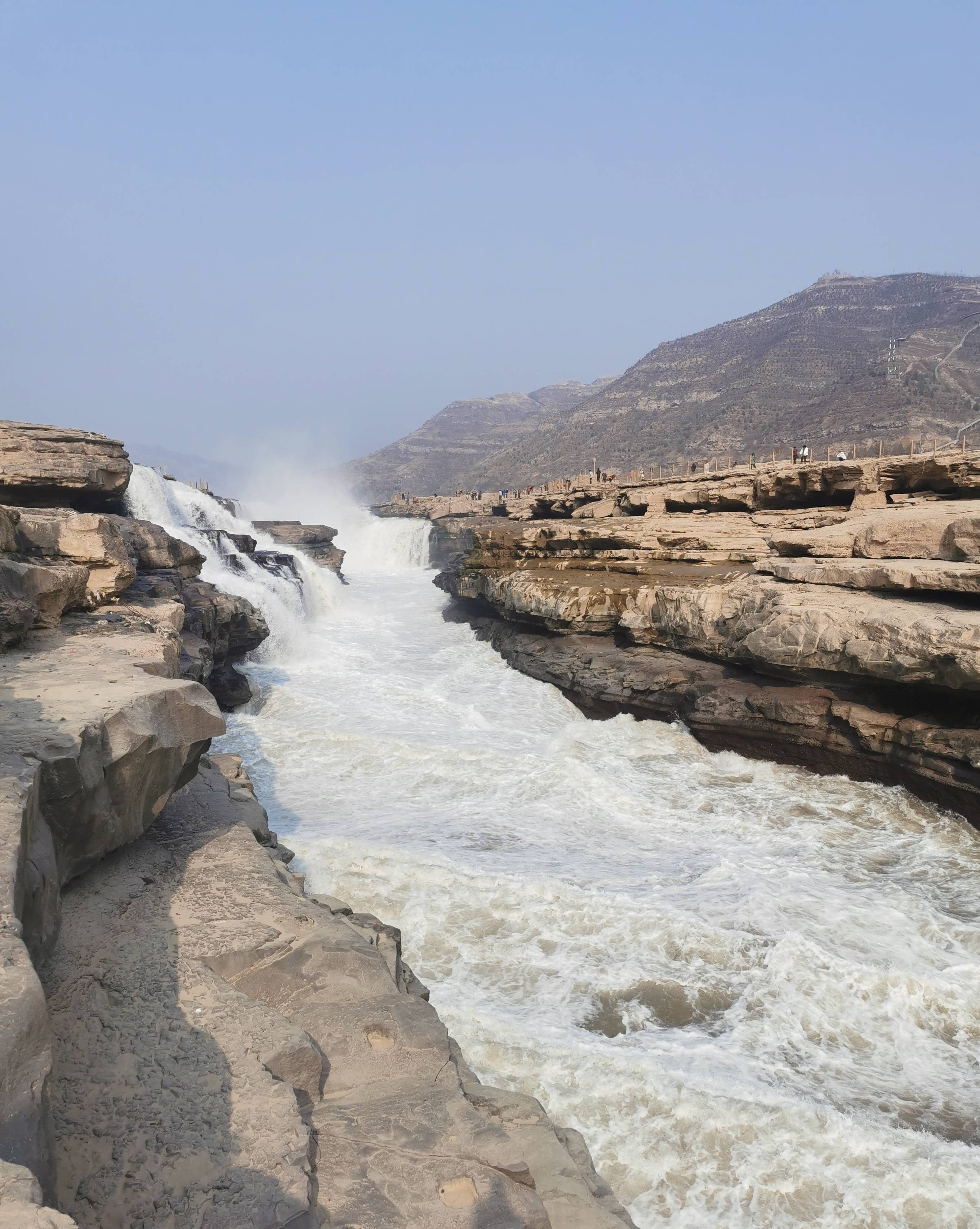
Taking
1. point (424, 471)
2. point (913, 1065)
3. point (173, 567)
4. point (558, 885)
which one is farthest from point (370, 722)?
point (424, 471)

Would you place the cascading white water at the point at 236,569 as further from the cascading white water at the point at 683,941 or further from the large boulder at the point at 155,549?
the cascading white water at the point at 683,941

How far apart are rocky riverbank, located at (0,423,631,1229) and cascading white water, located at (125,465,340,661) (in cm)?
1239

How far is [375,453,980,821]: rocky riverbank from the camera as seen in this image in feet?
31.8

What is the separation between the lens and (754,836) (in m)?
9.09

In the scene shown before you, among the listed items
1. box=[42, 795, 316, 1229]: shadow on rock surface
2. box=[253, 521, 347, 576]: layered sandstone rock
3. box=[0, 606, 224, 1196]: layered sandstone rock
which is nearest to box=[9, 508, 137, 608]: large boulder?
box=[0, 606, 224, 1196]: layered sandstone rock

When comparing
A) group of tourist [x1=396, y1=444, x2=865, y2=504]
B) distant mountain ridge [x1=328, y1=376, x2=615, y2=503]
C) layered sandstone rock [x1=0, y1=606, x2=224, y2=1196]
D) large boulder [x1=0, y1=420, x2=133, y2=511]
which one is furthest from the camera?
distant mountain ridge [x1=328, y1=376, x2=615, y2=503]

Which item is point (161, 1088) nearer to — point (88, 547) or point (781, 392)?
point (88, 547)

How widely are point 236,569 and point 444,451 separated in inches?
4174

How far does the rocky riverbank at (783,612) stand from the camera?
9688 mm

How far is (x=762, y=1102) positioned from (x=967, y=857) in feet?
17.0

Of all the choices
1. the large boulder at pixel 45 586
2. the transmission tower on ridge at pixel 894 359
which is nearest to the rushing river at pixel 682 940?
the large boulder at pixel 45 586

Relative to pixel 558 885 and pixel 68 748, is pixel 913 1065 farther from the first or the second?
pixel 68 748

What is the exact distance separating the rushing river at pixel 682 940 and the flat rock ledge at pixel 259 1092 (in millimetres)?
1473

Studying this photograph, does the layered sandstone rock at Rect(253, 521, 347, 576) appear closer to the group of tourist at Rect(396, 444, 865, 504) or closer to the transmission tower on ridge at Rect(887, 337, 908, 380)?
the group of tourist at Rect(396, 444, 865, 504)
